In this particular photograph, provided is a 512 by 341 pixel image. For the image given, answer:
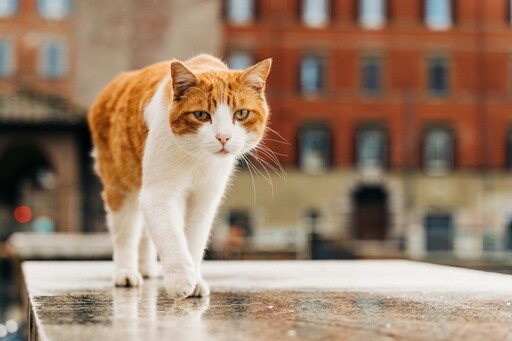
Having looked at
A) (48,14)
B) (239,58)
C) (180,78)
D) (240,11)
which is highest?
(48,14)

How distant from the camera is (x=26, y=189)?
4697 cm

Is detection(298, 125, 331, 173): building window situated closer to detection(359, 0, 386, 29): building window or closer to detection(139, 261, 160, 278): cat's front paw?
detection(359, 0, 386, 29): building window

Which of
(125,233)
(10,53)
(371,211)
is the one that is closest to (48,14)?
(10,53)

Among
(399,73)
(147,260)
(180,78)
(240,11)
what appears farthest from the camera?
(399,73)

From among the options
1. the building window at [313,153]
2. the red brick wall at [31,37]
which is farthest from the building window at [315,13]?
the red brick wall at [31,37]

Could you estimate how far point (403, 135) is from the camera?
37.8 m

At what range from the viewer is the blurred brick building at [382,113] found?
37219 mm

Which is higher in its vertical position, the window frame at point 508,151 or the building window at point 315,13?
the building window at point 315,13

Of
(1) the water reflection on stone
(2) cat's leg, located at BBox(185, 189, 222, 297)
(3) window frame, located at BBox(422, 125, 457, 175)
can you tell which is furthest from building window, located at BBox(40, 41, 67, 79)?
(1) the water reflection on stone

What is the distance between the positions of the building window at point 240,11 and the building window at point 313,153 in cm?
489

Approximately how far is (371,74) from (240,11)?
5798 millimetres

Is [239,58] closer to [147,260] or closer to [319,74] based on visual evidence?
[319,74]

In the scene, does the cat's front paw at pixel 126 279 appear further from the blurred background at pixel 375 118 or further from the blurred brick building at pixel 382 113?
the blurred brick building at pixel 382 113

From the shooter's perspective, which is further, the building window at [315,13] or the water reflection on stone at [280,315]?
the building window at [315,13]
